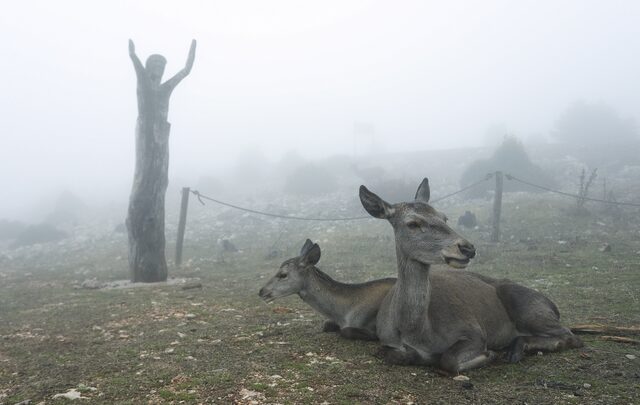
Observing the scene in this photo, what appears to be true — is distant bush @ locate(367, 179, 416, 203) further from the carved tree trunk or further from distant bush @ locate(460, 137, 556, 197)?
the carved tree trunk

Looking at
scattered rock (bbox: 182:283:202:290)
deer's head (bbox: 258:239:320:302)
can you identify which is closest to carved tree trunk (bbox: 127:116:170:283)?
scattered rock (bbox: 182:283:202:290)

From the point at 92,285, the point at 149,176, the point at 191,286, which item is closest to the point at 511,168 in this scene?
the point at 149,176

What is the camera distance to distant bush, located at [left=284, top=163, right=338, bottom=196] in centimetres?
3444

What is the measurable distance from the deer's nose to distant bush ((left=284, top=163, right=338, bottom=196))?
2906cm

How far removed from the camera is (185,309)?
810 cm

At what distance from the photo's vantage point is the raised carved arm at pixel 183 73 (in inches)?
505

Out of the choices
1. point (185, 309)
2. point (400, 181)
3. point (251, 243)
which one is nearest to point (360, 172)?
point (400, 181)

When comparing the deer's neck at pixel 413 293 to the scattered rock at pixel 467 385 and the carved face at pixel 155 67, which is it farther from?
the carved face at pixel 155 67

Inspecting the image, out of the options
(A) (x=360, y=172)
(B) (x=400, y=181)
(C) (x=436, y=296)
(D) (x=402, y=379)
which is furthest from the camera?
(A) (x=360, y=172)

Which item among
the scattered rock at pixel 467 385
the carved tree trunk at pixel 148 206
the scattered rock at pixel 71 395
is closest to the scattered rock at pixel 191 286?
the carved tree trunk at pixel 148 206

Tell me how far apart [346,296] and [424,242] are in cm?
182

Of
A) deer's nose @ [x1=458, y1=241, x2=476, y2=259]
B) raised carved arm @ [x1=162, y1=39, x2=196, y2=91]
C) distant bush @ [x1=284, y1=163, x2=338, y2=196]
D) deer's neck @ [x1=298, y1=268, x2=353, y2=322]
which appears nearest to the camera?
deer's nose @ [x1=458, y1=241, x2=476, y2=259]

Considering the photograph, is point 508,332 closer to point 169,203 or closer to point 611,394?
point 611,394

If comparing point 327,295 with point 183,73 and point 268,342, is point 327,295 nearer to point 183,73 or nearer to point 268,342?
point 268,342
